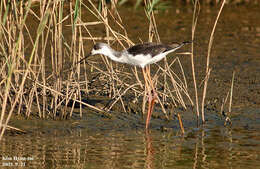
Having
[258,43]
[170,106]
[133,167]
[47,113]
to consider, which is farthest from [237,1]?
[133,167]

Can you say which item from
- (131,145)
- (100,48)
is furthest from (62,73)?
(131,145)

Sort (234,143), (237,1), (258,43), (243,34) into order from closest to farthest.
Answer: (234,143)
(258,43)
(243,34)
(237,1)

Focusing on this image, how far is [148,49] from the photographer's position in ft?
24.1

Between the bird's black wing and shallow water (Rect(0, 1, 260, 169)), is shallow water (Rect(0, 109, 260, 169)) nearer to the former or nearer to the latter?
shallow water (Rect(0, 1, 260, 169))

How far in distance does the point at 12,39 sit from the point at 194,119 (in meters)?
2.70

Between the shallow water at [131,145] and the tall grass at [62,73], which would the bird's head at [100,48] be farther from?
the shallow water at [131,145]

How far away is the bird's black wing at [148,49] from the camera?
7312 mm

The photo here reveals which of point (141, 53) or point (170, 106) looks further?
point (170, 106)

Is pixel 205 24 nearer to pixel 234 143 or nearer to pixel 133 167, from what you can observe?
pixel 234 143

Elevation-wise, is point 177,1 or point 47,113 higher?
point 177,1

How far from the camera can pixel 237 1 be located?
18250 millimetres

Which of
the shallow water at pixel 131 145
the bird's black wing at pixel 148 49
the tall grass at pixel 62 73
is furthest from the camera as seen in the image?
the bird's black wing at pixel 148 49

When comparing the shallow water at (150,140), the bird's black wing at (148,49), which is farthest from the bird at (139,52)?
the shallow water at (150,140)

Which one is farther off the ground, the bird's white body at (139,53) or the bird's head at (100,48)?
the bird's head at (100,48)
